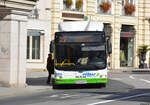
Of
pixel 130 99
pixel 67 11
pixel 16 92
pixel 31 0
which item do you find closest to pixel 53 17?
pixel 67 11

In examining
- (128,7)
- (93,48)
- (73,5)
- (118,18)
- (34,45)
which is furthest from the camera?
(128,7)

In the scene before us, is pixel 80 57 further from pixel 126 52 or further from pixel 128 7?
pixel 126 52

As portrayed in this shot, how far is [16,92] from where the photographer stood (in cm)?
1944

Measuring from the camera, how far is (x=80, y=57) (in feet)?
71.2

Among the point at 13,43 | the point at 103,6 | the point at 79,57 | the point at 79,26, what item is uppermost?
the point at 103,6

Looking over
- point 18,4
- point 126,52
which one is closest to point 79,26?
point 18,4

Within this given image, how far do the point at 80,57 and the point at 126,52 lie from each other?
82.7 ft

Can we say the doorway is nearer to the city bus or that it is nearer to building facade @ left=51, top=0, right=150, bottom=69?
building facade @ left=51, top=0, right=150, bottom=69

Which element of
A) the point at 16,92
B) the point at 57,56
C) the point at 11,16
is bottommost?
the point at 16,92

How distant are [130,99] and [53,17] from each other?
24323 mm

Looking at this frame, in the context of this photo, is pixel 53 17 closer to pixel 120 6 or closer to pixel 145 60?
pixel 120 6

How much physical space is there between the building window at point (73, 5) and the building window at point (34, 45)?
381 cm

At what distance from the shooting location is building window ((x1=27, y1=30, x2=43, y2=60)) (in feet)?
125

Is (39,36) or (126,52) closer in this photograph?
(39,36)
